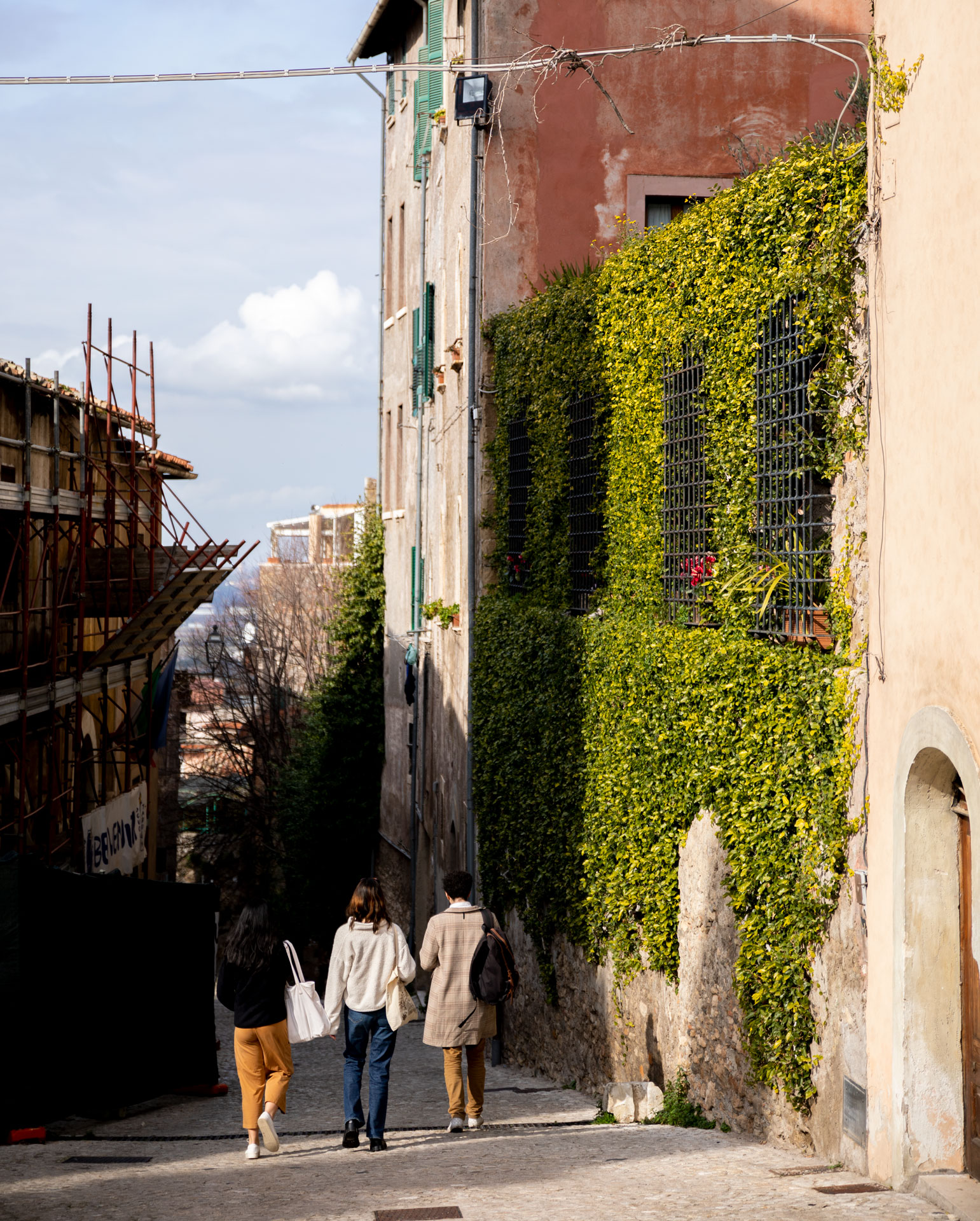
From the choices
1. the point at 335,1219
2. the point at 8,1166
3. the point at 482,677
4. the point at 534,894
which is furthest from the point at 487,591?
the point at 335,1219

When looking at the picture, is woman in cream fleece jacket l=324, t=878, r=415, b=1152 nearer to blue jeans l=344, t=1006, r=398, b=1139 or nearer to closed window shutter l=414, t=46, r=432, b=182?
blue jeans l=344, t=1006, r=398, b=1139

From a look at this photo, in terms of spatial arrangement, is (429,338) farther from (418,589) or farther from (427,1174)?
(427,1174)

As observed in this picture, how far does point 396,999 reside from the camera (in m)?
7.88

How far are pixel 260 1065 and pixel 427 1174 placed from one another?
1.34 m

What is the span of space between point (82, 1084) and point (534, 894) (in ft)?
16.6

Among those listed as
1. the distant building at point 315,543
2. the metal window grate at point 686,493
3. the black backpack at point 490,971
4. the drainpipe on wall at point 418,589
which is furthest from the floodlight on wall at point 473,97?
the distant building at point 315,543

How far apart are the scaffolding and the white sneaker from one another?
8.53m

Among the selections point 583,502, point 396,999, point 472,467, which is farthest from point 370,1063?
point 472,467

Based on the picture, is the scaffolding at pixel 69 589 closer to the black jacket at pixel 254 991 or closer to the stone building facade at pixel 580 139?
the stone building facade at pixel 580 139

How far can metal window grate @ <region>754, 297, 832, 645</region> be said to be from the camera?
7625 mm

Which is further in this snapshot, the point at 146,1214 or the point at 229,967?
the point at 229,967

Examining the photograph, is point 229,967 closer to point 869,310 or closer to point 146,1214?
point 146,1214

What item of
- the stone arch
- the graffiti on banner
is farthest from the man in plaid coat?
the graffiti on banner

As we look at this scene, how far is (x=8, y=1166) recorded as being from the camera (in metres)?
7.29
